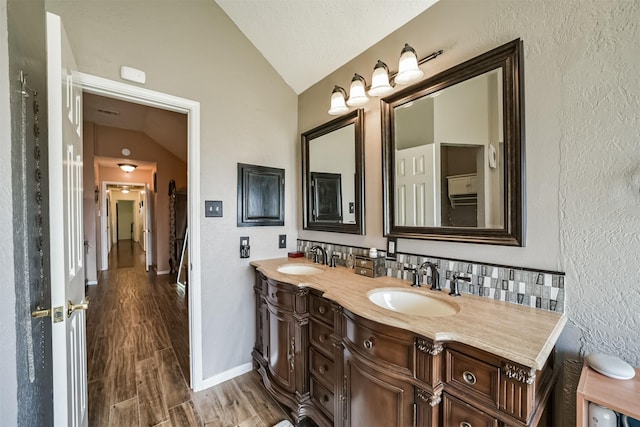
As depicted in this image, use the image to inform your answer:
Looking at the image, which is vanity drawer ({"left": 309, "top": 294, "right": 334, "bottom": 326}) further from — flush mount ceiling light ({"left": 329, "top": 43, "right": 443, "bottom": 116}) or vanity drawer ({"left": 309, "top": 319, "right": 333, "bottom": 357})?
flush mount ceiling light ({"left": 329, "top": 43, "right": 443, "bottom": 116})

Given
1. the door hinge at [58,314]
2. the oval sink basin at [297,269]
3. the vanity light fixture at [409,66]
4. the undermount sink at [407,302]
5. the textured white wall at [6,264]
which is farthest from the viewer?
the oval sink basin at [297,269]

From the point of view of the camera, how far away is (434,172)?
1626 mm

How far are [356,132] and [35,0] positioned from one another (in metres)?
1.80

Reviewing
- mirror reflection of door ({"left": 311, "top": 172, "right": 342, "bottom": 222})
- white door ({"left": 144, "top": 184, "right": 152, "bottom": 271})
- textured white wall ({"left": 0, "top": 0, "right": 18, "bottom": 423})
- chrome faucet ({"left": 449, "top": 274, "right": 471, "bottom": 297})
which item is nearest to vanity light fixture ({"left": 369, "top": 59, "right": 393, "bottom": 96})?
mirror reflection of door ({"left": 311, "top": 172, "right": 342, "bottom": 222})

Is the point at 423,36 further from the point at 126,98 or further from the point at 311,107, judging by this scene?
the point at 126,98

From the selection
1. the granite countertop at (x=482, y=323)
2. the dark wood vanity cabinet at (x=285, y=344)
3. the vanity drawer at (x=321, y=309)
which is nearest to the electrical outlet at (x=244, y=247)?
the dark wood vanity cabinet at (x=285, y=344)

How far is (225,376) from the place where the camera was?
222cm

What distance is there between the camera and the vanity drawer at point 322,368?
157 centimetres

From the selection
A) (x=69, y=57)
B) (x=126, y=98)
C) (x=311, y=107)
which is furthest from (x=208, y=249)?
(x=311, y=107)

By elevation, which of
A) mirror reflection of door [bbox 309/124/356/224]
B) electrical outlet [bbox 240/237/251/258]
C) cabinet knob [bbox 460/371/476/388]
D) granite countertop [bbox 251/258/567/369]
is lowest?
cabinet knob [bbox 460/371/476/388]

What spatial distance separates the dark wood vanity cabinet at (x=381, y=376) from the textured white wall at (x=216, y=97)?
0.53 m

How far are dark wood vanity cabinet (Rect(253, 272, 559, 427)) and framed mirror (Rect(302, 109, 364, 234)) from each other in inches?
28.6

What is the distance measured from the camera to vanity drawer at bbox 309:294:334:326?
1.56 metres

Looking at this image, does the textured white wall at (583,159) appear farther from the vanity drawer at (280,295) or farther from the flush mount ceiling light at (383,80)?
the vanity drawer at (280,295)
